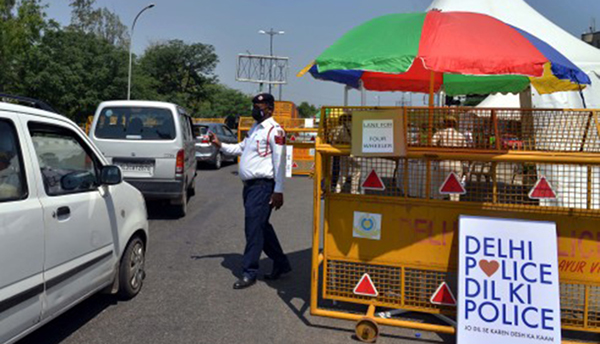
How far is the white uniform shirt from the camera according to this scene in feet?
15.7

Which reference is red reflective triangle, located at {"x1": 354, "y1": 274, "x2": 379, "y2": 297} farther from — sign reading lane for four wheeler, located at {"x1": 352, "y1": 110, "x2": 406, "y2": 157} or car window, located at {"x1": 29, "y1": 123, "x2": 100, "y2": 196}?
car window, located at {"x1": 29, "y1": 123, "x2": 100, "y2": 196}

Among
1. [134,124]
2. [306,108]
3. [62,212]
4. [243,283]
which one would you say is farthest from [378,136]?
[306,108]

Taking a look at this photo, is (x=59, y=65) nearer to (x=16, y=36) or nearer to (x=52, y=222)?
(x=16, y=36)

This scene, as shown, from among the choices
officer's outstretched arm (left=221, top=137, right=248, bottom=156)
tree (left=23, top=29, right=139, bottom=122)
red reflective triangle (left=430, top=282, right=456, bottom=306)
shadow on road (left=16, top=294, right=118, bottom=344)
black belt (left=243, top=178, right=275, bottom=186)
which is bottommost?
shadow on road (left=16, top=294, right=118, bottom=344)

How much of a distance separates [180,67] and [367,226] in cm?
6103

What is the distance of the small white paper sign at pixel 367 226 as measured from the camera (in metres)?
3.97

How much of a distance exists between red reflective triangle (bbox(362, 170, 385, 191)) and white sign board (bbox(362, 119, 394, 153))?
29 centimetres

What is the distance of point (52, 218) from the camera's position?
3.14m

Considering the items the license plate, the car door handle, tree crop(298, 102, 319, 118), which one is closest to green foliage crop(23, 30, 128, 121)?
the license plate

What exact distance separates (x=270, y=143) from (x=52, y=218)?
223cm

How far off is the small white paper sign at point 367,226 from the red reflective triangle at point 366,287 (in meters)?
0.34

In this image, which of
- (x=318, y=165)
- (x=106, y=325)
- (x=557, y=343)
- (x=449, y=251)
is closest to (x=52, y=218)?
(x=106, y=325)

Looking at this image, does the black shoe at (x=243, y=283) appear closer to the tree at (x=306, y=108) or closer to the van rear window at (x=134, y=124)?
the van rear window at (x=134, y=124)

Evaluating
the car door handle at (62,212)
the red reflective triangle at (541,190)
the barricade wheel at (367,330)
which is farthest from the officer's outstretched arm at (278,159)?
the red reflective triangle at (541,190)
